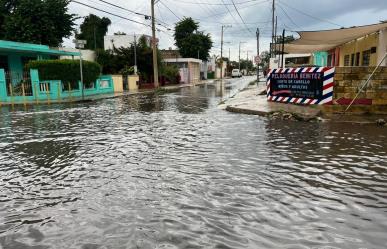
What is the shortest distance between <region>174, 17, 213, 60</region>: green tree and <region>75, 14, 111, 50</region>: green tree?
44.6ft

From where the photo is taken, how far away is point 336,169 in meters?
6.19

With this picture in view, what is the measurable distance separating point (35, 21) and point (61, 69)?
48.4ft

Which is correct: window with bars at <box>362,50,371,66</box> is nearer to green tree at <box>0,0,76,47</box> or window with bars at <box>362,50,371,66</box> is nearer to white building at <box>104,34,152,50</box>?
green tree at <box>0,0,76,47</box>

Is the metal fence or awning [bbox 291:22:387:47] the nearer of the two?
awning [bbox 291:22:387:47]

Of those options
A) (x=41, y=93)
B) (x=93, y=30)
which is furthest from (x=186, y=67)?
(x=41, y=93)

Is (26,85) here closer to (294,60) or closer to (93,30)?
Result: (93,30)

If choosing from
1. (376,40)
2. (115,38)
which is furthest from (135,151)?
(115,38)

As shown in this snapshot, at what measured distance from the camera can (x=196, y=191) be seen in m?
5.18

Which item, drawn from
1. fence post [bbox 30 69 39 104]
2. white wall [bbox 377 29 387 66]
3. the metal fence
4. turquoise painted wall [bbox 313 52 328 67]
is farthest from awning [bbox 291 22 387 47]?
turquoise painted wall [bbox 313 52 328 67]

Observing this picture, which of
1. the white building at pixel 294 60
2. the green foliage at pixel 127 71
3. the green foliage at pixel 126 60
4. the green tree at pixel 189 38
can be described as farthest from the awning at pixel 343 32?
the green tree at pixel 189 38

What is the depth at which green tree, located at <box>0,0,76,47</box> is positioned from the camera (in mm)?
36781

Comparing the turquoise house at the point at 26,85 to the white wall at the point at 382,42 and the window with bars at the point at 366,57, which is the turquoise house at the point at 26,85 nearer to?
the white wall at the point at 382,42

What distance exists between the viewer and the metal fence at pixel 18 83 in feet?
77.9

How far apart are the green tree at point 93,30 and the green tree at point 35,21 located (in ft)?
54.8
